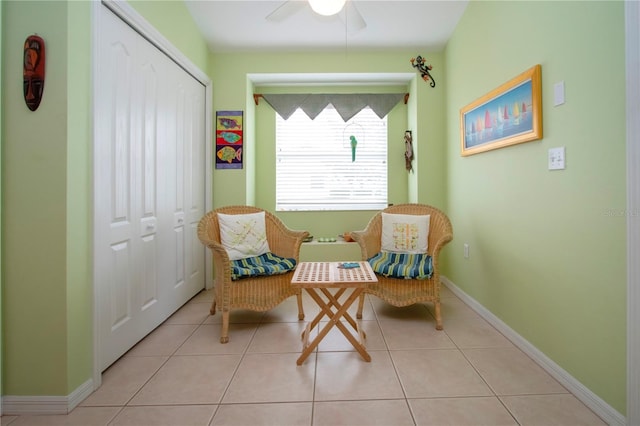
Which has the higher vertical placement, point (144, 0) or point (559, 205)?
point (144, 0)

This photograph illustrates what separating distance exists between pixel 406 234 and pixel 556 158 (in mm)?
1267

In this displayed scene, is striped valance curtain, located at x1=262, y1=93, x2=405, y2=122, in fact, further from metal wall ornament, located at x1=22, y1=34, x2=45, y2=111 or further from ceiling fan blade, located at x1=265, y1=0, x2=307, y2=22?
metal wall ornament, located at x1=22, y1=34, x2=45, y2=111

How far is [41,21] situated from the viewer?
1455mm

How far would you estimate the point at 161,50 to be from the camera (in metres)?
2.46

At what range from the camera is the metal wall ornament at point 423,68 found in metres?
3.40

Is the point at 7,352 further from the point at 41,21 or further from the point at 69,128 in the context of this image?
the point at 41,21

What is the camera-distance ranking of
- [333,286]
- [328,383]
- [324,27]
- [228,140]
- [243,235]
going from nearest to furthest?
1. [328,383]
2. [333,286]
3. [243,235]
4. [324,27]
5. [228,140]

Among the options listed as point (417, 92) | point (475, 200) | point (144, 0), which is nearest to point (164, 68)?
point (144, 0)

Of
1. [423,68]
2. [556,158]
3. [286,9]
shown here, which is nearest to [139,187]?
[286,9]

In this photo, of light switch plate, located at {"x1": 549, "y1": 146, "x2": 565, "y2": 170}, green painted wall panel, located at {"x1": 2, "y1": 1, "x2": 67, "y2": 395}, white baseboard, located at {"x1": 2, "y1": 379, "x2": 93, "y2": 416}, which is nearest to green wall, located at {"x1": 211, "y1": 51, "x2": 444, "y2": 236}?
light switch plate, located at {"x1": 549, "y1": 146, "x2": 565, "y2": 170}

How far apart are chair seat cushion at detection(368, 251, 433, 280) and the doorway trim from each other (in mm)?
1836

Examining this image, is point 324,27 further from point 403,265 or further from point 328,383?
point 328,383

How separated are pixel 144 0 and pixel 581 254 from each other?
10.1 feet

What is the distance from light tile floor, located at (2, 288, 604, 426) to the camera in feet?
4.76
